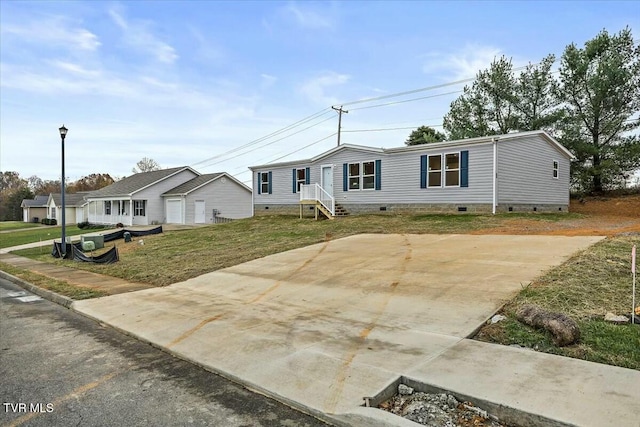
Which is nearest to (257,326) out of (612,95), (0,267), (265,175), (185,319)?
(185,319)

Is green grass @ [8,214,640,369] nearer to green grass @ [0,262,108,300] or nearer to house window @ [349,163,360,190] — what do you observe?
green grass @ [0,262,108,300]

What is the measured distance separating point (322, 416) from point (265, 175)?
982 inches

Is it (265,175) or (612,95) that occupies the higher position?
(612,95)

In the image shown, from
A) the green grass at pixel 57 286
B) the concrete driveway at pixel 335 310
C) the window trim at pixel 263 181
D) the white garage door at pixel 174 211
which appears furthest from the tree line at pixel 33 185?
the concrete driveway at pixel 335 310

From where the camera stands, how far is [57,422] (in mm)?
3346

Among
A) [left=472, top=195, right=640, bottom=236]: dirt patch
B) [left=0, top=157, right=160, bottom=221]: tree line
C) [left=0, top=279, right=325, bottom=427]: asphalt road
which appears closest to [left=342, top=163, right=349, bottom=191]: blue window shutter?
[left=472, top=195, right=640, bottom=236]: dirt patch

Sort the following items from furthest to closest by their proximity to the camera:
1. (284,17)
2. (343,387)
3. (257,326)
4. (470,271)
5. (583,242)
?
(284,17), (583,242), (470,271), (257,326), (343,387)

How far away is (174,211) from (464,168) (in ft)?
84.3

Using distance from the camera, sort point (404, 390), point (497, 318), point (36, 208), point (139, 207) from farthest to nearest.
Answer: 1. point (36, 208)
2. point (139, 207)
3. point (497, 318)
4. point (404, 390)

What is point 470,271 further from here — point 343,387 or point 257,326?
point 343,387

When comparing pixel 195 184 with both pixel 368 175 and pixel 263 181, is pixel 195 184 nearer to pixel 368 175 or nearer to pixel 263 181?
pixel 263 181

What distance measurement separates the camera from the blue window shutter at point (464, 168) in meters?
18.1

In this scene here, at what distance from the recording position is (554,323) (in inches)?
187

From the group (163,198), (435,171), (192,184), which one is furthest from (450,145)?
(163,198)
